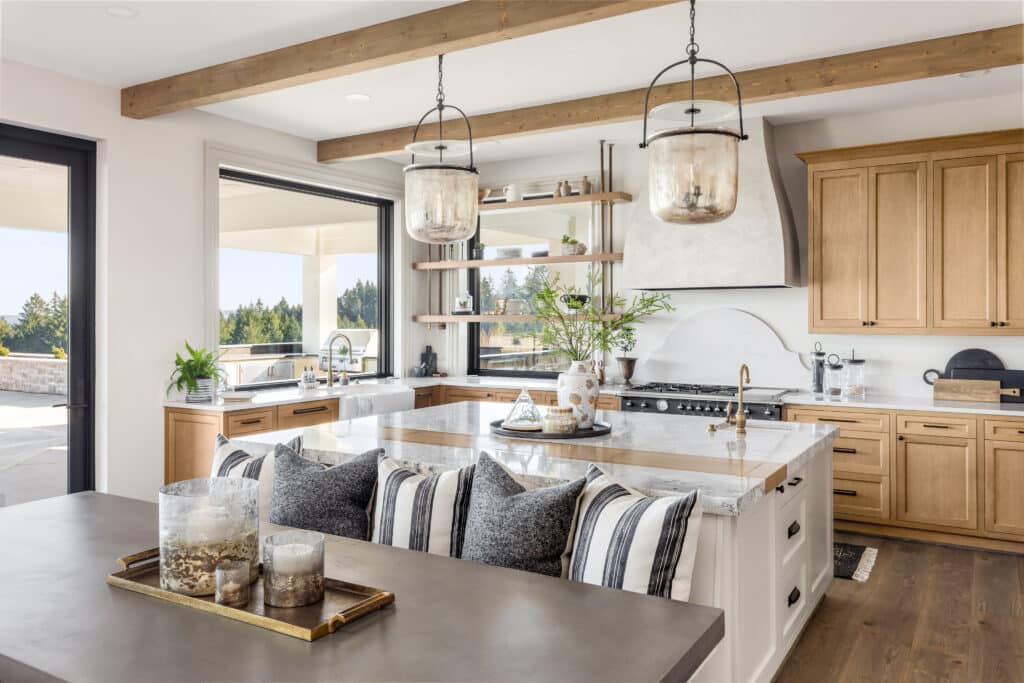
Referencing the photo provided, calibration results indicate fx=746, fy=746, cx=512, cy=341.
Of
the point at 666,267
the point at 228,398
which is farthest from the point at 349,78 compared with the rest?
the point at 666,267

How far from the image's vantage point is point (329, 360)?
5.88 metres

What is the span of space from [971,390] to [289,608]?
4.63m

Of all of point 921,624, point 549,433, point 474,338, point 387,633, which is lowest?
point 921,624

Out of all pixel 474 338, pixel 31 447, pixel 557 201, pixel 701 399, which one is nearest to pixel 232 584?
pixel 31 447

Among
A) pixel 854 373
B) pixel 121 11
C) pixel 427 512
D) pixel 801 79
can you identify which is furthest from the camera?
pixel 854 373

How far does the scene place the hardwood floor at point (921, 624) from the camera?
286 centimetres

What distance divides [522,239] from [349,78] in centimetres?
259

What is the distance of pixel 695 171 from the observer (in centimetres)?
227

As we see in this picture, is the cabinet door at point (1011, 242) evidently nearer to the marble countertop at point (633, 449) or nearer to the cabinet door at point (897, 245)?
the cabinet door at point (897, 245)

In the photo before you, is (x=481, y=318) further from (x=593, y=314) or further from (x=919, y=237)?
(x=919, y=237)

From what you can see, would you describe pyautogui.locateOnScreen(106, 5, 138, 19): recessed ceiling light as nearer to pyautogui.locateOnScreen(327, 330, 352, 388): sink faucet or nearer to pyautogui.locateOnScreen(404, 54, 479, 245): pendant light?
pyautogui.locateOnScreen(404, 54, 479, 245): pendant light

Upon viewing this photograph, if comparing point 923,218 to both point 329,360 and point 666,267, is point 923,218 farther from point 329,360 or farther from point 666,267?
point 329,360

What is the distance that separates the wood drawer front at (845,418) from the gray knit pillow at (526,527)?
3062 mm

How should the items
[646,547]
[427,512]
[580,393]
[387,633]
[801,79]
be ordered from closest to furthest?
[387,633] → [646,547] → [427,512] → [580,393] → [801,79]
